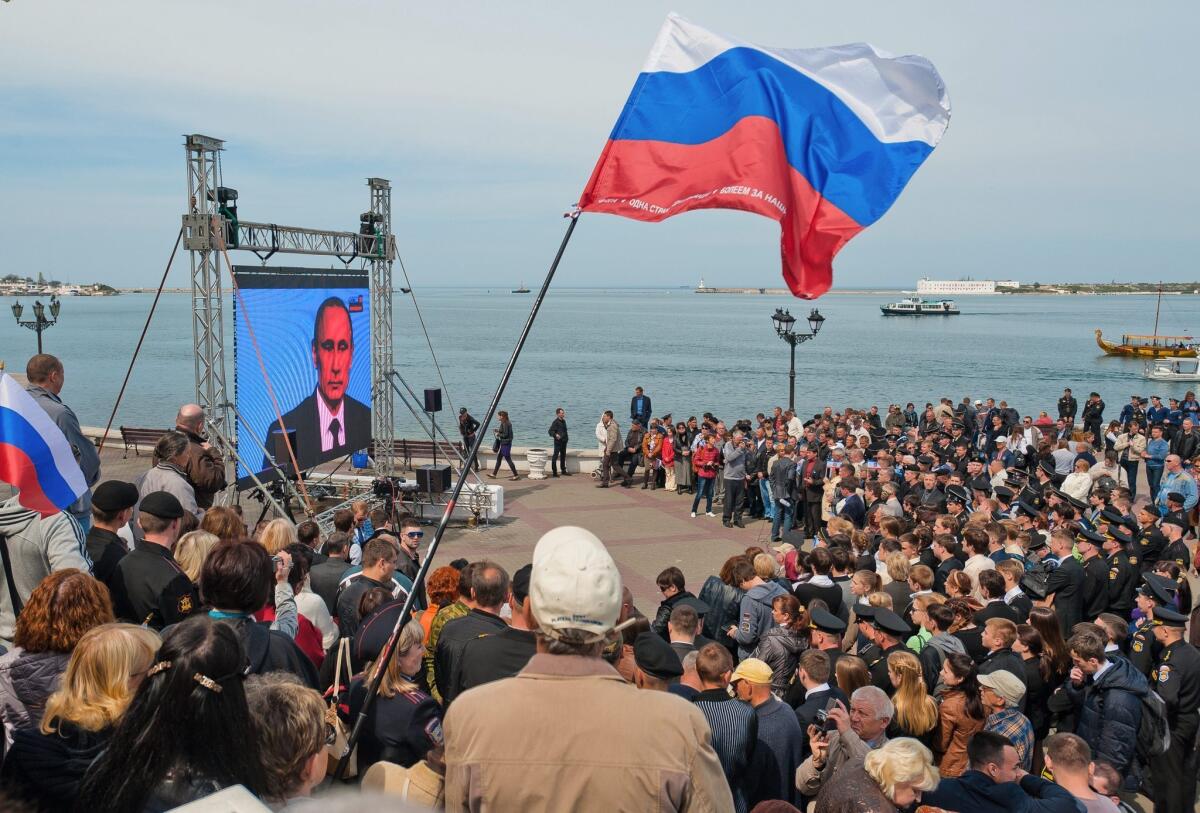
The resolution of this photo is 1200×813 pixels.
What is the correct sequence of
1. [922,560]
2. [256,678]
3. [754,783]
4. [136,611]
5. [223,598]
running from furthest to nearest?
[922,560], [136,611], [754,783], [223,598], [256,678]

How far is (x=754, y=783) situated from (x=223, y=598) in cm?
257

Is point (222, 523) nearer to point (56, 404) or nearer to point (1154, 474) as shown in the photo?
point (56, 404)

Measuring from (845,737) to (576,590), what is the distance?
9.16 feet

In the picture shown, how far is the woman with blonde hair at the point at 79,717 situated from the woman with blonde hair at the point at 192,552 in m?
1.85

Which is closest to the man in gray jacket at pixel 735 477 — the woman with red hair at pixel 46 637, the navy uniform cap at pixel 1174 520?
the navy uniform cap at pixel 1174 520

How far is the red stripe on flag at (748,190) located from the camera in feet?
19.9

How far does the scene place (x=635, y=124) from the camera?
605 centimetres

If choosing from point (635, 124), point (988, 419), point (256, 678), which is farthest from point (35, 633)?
point (988, 419)

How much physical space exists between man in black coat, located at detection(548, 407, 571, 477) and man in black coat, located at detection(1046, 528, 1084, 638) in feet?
42.3

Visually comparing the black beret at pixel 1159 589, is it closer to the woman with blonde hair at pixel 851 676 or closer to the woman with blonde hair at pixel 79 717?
the woman with blonde hair at pixel 851 676

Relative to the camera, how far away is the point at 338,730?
3.23 meters

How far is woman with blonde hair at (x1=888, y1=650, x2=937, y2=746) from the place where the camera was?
4824 millimetres

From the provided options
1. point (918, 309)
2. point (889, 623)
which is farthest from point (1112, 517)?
point (918, 309)

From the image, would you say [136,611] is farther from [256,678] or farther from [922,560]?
[922,560]
